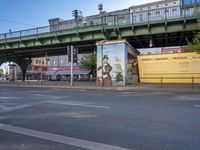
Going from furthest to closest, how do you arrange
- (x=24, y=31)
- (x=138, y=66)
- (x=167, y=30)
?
(x=24, y=31) → (x=138, y=66) → (x=167, y=30)

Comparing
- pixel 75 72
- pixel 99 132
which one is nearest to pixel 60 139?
pixel 99 132

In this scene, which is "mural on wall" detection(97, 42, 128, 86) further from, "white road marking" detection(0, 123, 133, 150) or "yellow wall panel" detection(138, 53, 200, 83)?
"white road marking" detection(0, 123, 133, 150)

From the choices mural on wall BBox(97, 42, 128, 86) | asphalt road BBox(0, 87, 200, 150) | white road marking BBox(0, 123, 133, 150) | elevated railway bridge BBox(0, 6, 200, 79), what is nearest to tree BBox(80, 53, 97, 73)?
elevated railway bridge BBox(0, 6, 200, 79)

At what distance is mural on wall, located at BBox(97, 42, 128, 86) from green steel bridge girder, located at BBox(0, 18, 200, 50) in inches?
95.7

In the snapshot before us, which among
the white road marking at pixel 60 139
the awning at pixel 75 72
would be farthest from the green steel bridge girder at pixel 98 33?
the awning at pixel 75 72

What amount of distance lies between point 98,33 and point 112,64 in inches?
229

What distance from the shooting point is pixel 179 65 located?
32844mm

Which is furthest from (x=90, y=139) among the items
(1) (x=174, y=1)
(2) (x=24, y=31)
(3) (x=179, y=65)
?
(1) (x=174, y=1)

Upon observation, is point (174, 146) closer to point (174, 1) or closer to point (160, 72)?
point (160, 72)

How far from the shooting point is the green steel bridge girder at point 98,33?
29266 millimetres

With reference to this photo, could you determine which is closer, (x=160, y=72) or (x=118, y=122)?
(x=118, y=122)

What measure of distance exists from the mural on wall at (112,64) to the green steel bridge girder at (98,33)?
7.97 ft

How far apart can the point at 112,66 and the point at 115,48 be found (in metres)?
2.44

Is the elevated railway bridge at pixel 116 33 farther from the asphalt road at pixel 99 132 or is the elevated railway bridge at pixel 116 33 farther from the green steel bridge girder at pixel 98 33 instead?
the asphalt road at pixel 99 132
